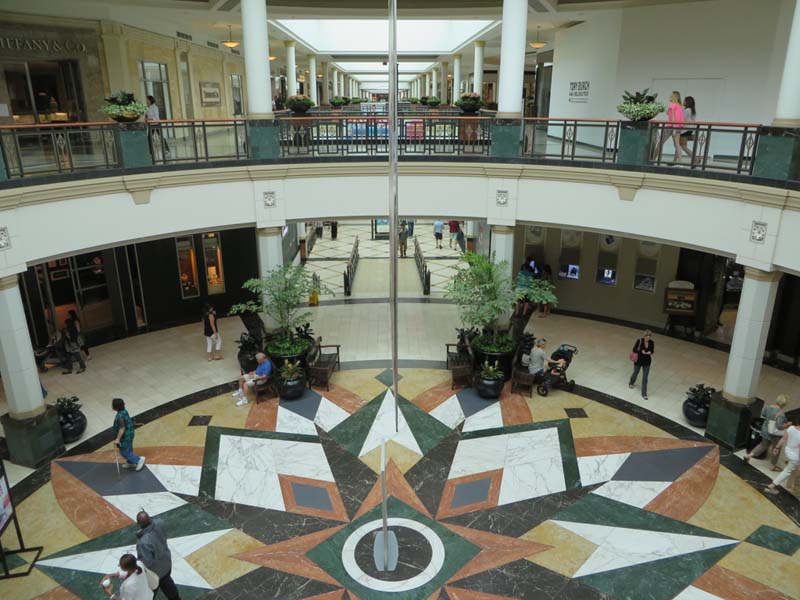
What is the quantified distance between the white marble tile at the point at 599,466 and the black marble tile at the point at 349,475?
3510 mm

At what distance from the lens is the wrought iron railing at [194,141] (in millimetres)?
11809

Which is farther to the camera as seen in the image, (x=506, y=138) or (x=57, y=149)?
(x=506, y=138)

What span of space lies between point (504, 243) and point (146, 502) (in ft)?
29.1

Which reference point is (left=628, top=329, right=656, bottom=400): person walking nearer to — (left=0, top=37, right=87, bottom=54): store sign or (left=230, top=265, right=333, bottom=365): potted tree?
(left=230, top=265, right=333, bottom=365): potted tree

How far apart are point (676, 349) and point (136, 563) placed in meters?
13.3

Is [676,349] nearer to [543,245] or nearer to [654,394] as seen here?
[654,394]

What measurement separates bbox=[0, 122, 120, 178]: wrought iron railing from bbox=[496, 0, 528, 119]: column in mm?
7867

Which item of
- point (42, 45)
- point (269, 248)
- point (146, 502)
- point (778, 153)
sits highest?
point (42, 45)

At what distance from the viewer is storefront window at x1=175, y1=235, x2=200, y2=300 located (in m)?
16.9

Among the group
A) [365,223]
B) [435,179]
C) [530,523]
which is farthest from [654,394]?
[365,223]

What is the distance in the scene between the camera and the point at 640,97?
11.3m

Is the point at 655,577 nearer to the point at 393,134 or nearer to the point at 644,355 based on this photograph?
the point at 644,355

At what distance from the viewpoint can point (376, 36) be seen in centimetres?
3052

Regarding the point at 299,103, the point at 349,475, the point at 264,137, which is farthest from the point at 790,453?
the point at 299,103
